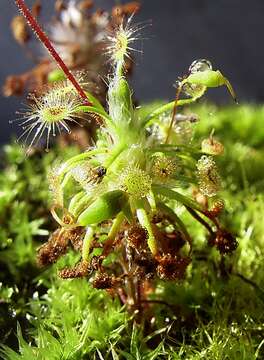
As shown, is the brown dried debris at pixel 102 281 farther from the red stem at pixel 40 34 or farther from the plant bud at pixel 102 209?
the red stem at pixel 40 34

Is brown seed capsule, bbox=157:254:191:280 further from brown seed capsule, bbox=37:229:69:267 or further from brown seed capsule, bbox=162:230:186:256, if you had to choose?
brown seed capsule, bbox=37:229:69:267

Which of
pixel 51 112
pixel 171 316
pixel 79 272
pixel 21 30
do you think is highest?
pixel 21 30

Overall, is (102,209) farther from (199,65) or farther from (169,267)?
(199,65)

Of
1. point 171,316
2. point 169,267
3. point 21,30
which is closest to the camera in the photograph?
point 169,267

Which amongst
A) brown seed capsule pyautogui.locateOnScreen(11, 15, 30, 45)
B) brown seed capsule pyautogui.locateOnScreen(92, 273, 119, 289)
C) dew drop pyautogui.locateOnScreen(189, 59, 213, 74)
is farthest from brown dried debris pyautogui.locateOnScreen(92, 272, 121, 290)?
brown seed capsule pyautogui.locateOnScreen(11, 15, 30, 45)

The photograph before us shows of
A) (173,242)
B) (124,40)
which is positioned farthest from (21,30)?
(173,242)

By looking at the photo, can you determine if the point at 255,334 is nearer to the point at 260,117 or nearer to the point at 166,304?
the point at 166,304

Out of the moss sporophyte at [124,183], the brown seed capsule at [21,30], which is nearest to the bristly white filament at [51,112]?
the moss sporophyte at [124,183]
